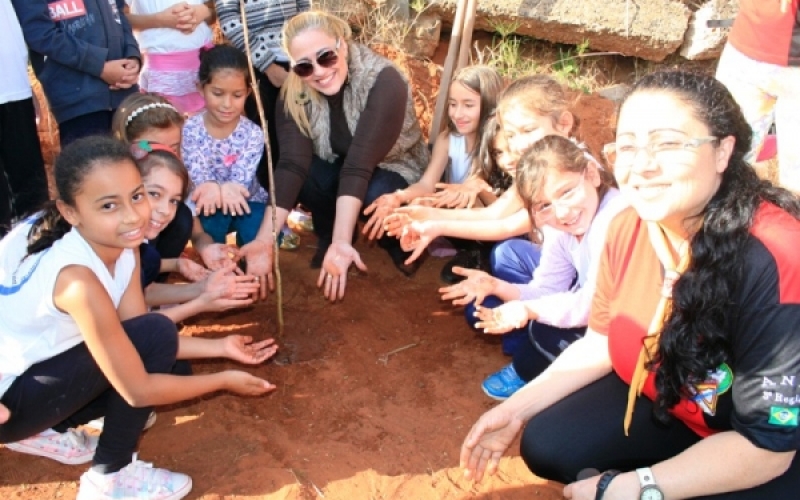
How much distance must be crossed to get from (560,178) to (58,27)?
2273 mm

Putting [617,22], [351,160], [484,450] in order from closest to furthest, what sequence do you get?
[484,450], [351,160], [617,22]

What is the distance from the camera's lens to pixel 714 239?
1740 mm

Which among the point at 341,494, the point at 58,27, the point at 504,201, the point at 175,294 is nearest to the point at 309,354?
the point at 175,294

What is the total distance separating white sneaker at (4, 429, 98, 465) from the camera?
2557 mm

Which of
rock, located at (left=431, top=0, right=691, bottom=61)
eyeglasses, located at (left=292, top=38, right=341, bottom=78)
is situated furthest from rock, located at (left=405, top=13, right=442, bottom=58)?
eyeglasses, located at (left=292, top=38, right=341, bottom=78)

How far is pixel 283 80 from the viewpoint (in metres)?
3.81

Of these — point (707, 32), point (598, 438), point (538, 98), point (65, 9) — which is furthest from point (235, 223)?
point (707, 32)

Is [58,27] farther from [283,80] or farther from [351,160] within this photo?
[351,160]

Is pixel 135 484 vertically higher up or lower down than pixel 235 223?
lower down

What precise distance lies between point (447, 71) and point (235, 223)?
5.59 ft

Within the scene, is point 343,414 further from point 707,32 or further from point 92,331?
point 707,32

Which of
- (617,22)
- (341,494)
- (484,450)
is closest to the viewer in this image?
(484,450)

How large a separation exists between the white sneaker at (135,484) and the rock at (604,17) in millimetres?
4059

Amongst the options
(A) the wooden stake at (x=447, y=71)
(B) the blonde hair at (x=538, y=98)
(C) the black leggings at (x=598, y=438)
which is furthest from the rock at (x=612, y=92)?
(C) the black leggings at (x=598, y=438)
